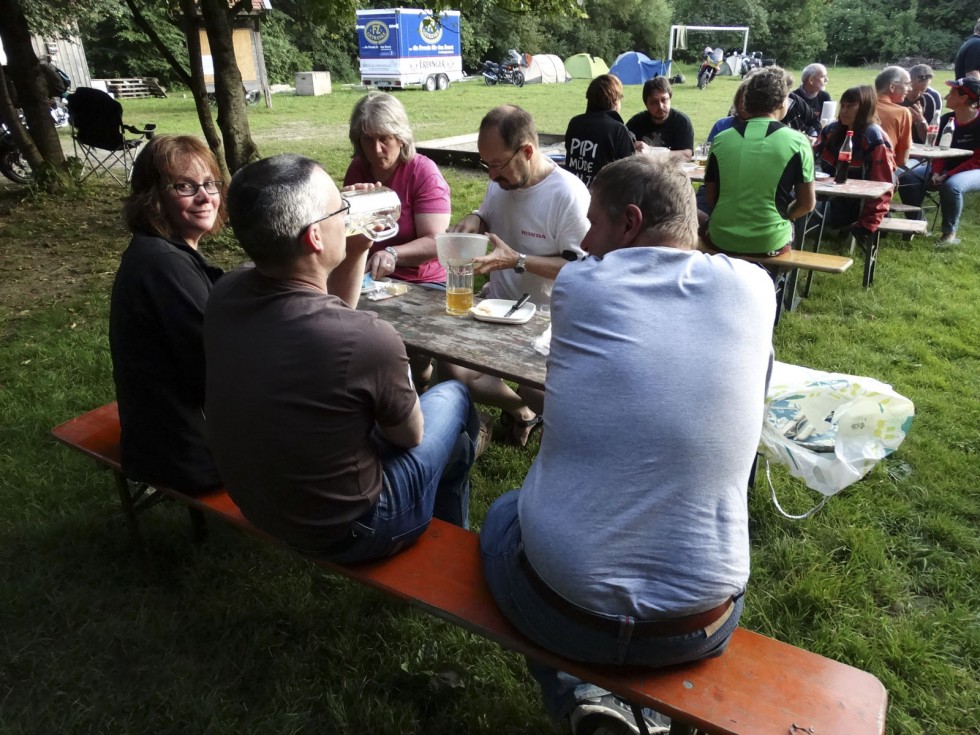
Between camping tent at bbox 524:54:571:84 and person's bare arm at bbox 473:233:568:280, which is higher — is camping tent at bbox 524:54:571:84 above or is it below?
above

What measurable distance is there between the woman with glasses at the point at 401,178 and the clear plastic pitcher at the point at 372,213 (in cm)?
82

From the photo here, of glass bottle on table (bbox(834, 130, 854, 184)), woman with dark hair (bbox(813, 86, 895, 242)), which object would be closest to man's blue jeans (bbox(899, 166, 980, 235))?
woman with dark hair (bbox(813, 86, 895, 242))

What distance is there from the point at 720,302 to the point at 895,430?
1.88 meters

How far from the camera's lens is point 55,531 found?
2.64m

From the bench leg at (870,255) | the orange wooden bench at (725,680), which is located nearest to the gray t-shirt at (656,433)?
the orange wooden bench at (725,680)

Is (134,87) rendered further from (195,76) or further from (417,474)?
(417,474)

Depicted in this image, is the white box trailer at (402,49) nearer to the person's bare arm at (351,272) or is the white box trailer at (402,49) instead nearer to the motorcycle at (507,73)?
the motorcycle at (507,73)

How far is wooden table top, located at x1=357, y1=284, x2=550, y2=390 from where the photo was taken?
2090 mm

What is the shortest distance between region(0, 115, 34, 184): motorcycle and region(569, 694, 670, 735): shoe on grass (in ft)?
32.3

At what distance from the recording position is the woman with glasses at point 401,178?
2.97m

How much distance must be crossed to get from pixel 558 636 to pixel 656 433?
0.50 m

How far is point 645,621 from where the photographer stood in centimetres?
133

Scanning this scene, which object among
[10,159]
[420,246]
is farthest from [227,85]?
[10,159]

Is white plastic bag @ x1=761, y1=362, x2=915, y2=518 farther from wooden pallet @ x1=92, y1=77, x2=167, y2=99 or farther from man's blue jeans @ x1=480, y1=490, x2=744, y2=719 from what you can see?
wooden pallet @ x1=92, y1=77, x2=167, y2=99
